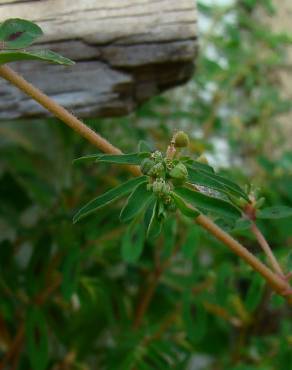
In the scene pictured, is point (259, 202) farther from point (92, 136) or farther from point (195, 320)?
point (195, 320)

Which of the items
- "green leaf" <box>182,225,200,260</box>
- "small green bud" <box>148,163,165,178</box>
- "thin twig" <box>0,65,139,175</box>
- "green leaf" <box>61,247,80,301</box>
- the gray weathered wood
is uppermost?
the gray weathered wood

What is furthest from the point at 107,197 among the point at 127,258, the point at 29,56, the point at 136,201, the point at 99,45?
the point at 127,258

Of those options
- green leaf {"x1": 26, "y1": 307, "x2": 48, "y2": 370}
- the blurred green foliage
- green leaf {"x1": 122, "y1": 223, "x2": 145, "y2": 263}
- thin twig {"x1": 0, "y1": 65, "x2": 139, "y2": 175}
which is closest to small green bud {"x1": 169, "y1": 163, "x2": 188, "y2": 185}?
thin twig {"x1": 0, "y1": 65, "x2": 139, "y2": 175}

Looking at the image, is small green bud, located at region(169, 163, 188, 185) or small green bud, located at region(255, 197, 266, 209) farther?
small green bud, located at region(255, 197, 266, 209)

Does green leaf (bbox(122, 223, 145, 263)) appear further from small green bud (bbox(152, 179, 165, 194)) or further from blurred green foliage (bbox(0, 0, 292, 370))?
small green bud (bbox(152, 179, 165, 194))

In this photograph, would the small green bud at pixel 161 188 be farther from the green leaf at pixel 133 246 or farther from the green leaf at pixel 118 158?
the green leaf at pixel 133 246

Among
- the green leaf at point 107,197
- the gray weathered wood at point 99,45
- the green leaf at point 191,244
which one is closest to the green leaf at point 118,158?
the green leaf at point 107,197
